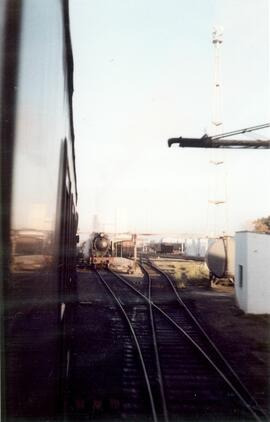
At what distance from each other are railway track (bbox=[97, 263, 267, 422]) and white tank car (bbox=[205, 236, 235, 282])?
643 centimetres

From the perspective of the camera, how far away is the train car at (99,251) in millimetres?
24828

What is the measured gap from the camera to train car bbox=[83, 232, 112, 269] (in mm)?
24828

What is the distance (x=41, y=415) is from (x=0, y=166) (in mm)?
1201

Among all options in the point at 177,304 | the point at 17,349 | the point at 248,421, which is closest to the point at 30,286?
the point at 17,349

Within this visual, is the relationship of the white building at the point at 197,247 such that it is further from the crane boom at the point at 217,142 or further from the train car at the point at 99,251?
the crane boom at the point at 217,142

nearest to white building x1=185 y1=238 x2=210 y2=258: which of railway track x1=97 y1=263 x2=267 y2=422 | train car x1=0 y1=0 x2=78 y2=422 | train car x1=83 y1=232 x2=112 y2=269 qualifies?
train car x1=83 y1=232 x2=112 y2=269

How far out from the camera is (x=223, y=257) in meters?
→ 17.0

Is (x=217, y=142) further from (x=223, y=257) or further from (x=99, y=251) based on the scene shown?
(x=99, y=251)

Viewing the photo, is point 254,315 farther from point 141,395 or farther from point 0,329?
point 0,329

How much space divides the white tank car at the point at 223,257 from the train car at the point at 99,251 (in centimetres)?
890

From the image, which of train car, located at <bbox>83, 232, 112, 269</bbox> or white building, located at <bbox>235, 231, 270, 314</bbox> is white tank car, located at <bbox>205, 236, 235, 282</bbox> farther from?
train car, located at <bbox>83, 232, 112, 269</bbox>

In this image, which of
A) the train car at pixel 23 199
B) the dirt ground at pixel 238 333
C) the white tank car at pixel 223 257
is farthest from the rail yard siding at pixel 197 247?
the train car at pixel 23 199

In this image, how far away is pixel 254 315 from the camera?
11602mm

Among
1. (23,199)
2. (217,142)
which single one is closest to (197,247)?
(217,142)
